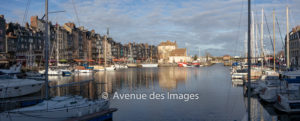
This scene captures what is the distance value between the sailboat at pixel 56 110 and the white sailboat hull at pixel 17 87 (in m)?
14.4

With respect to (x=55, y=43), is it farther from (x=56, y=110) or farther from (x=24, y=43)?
(x=56, y=110)

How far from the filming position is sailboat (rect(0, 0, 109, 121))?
1531 centimetres

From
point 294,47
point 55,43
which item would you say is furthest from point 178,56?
point 294,47

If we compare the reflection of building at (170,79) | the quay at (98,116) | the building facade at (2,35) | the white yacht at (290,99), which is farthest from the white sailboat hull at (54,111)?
the building facade at (2,35)

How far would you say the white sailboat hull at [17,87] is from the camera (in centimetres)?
2922

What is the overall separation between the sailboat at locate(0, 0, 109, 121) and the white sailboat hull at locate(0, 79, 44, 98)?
1441cm

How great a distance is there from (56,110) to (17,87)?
1727cm

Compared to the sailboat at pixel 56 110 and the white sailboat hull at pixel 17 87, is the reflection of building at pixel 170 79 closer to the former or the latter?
the white sailboat hull at pixel 17 87

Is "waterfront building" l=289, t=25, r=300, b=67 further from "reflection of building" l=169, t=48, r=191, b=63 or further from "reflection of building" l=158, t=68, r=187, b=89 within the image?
"reflection of building" l=169, t=48, r=191, b=63

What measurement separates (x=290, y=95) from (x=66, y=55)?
101 meters

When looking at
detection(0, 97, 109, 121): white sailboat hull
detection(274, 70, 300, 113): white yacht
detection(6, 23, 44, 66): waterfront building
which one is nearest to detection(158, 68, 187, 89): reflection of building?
detection(274, 70, 300, 113): white yacht

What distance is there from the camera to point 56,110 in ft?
54.1

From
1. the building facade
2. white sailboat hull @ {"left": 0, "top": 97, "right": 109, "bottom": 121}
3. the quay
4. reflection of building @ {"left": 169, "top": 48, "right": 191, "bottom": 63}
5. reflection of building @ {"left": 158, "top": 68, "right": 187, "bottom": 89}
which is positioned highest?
the building facade

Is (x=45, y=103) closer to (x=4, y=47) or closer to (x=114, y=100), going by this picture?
(x=114, y=100)
